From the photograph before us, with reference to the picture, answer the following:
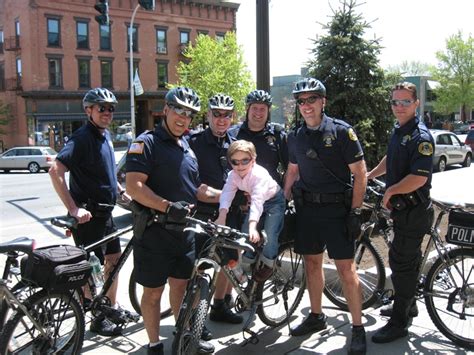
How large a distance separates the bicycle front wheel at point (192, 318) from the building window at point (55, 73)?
39025mm

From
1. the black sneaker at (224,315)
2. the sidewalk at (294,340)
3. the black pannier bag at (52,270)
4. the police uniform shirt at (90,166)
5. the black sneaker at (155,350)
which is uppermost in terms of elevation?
the police uniform shirt at (90,166)

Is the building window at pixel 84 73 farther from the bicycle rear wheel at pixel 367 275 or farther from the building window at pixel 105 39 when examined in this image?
the bicycle rear wheel at pixel 367 275

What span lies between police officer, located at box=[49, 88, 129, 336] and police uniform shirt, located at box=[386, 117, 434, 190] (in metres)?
2.50

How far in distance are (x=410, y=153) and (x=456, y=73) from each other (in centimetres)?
5729

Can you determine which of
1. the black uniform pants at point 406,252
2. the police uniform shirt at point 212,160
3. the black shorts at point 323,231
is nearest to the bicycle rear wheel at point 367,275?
the black uniform pants at point 406,252

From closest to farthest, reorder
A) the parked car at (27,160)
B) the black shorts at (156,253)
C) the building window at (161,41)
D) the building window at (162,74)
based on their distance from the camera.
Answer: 1. the black shorts at (156,253)
2. the parked car at (27,160)
3. the building window at (161,41)
4. the building window at (162,74)

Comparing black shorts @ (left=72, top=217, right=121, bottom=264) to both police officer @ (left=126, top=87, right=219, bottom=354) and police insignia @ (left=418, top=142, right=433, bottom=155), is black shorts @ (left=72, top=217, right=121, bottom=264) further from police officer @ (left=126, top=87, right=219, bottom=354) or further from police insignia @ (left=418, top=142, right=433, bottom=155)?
police insignia @ (left=418, top=142, right=433, bottom=155)

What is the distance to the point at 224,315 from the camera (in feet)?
15.4

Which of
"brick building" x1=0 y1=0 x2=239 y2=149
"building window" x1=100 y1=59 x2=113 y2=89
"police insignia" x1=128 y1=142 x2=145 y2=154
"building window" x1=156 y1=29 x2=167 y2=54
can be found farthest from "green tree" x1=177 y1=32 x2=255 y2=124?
"police insignia" x1=128 y1=142 x2=145 y2=154

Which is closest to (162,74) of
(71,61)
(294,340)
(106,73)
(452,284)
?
(106,73)

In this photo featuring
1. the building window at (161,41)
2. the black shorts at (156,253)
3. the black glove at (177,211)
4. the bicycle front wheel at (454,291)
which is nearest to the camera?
the black glove at (177,211)

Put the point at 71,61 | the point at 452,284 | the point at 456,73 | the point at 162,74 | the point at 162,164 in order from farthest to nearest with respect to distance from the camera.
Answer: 1. the point at 456,73
2. the point at 162,74
3. the point at 71,61
4. the point at 452,284
5. the point at 162,164

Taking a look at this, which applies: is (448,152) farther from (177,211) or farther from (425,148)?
(177,211)

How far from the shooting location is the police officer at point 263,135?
182 inches
